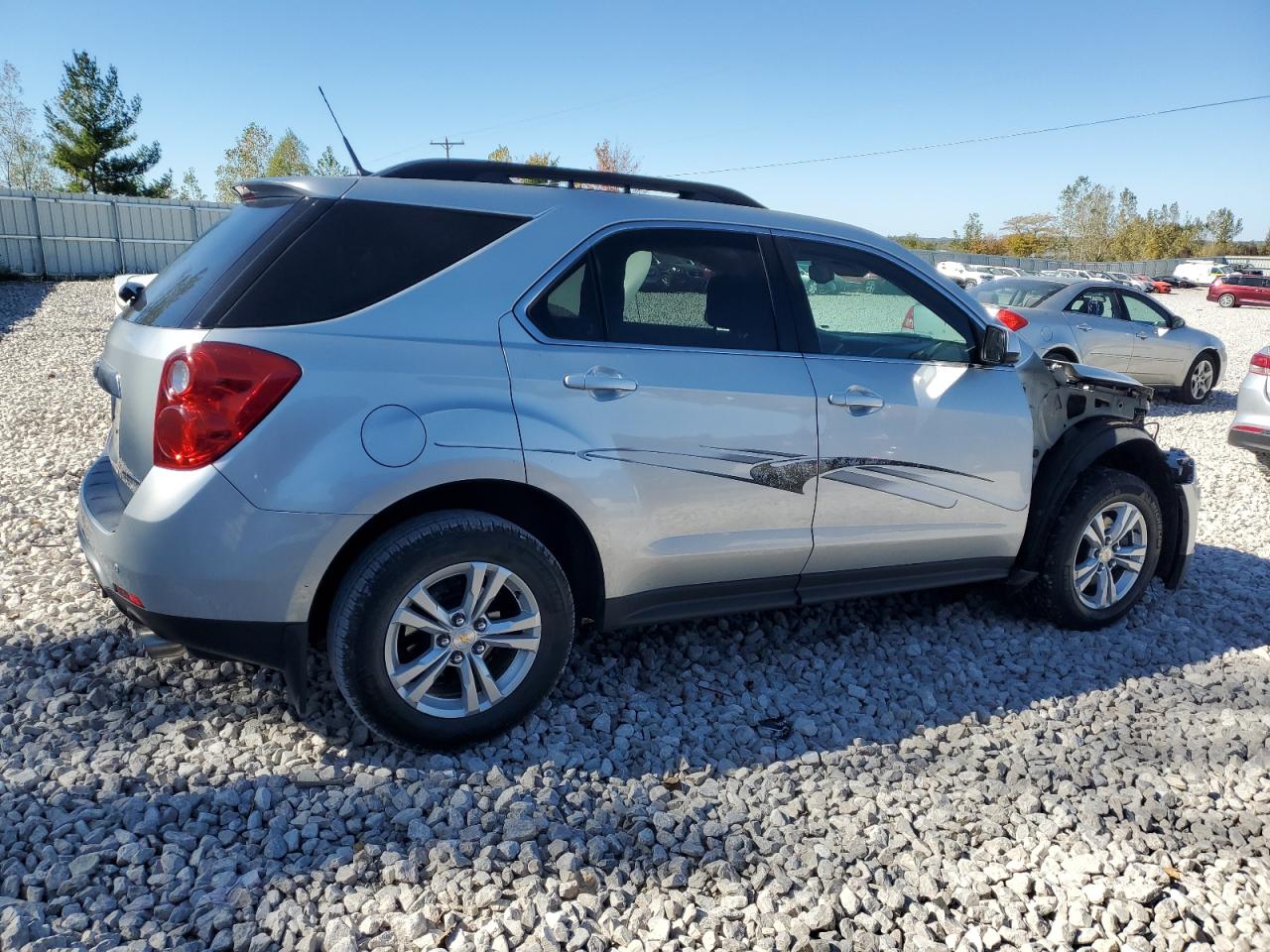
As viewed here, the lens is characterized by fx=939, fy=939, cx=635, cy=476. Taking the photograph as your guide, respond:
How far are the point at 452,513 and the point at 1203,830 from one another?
2604 mm

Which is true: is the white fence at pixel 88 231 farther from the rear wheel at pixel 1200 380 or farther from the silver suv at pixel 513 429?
the silver suv at pixel 513 429

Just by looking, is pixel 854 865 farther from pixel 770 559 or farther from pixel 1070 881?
pixel 770 559

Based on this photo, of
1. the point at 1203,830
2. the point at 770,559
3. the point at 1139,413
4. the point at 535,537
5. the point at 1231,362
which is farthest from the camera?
the point at 1231,362

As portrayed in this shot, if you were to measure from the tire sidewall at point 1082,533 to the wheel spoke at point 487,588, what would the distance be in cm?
268

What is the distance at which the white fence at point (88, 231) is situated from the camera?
81.6ft

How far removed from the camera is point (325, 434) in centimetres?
278

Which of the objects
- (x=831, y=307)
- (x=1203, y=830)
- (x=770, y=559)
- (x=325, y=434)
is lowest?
(x=1203, y=830)

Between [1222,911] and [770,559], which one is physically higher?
[770,559]

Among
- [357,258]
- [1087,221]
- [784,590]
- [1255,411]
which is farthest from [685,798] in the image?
[1087,221]

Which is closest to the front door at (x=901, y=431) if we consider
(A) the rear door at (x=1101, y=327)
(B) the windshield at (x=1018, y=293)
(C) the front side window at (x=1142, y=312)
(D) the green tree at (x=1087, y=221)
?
(B) the windshield at (x=1018, y=293)

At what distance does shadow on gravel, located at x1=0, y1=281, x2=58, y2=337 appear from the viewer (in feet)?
52.7

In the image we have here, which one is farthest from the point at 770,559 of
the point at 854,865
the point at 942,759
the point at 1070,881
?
the point at 1070,881

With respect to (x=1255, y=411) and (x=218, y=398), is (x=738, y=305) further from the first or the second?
(x=1255, y=411)

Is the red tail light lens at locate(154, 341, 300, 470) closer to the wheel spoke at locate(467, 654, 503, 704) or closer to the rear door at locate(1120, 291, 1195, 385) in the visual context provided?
the wheel spoke at locate(467, 654, 503, 704)
